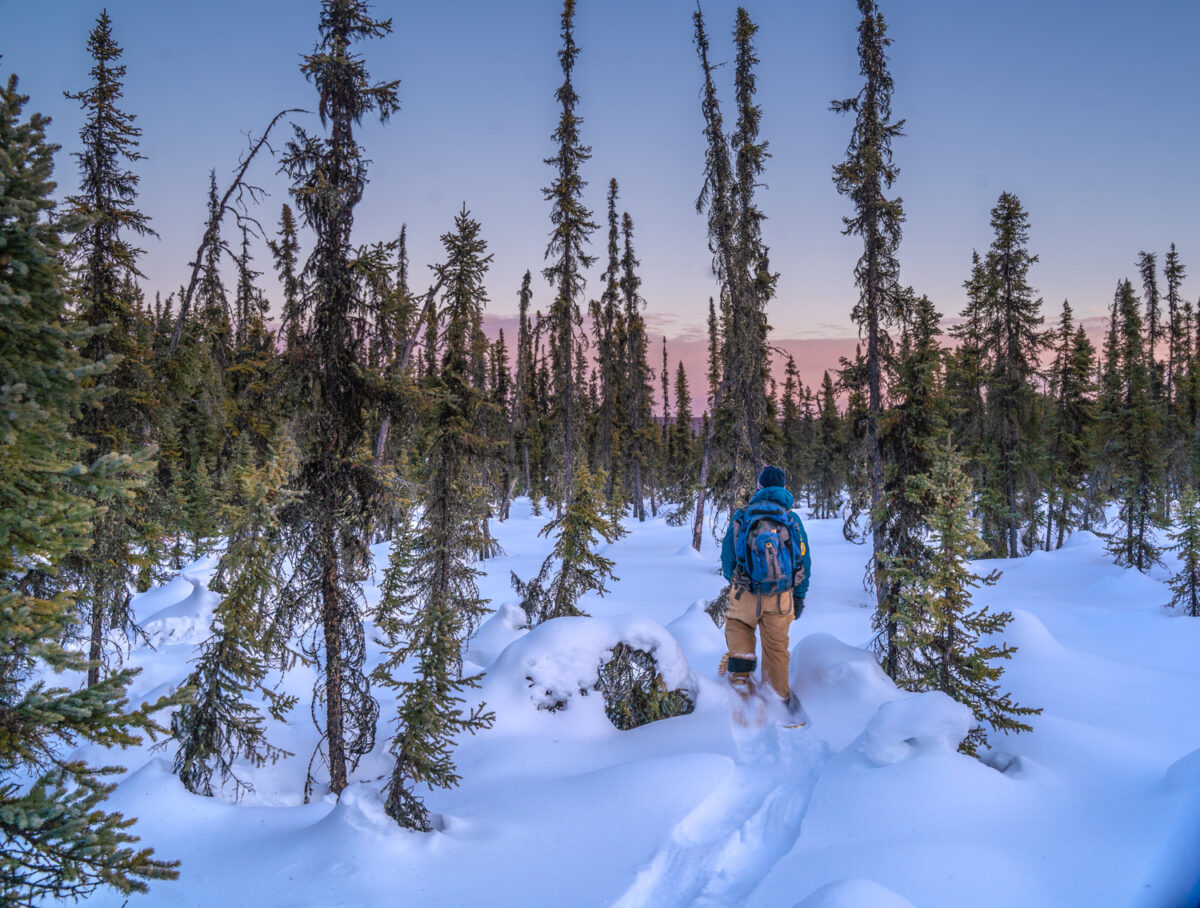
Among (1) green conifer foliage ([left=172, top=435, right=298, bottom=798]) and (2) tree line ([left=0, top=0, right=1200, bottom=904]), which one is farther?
(1) green conifer foliage ([left=172, top=435, right=298, bottom=798])

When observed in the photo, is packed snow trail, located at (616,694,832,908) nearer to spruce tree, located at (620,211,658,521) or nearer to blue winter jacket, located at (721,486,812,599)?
blue winter jacket, located at (721,486,812,599)

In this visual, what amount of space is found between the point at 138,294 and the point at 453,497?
25.9ft

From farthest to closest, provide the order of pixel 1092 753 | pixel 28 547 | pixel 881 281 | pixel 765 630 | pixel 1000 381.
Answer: pixel 1000 381 < pixel 881 281 < pixel 765 630 < pixel 1092 753 < pixel 28 547

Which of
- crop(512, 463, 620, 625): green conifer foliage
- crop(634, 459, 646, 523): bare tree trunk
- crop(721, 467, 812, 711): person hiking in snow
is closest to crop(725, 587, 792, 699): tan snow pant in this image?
crop(721, 467, 812, 711): person hiking in snow

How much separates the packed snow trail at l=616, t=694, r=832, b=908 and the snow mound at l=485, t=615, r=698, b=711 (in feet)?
5.01

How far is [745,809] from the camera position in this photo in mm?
4957

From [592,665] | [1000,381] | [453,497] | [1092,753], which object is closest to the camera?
[1092,753]

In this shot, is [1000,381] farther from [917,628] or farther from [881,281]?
[917,628]

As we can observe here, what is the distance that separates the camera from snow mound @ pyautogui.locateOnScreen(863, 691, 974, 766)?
192 inches

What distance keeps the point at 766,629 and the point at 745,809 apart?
1.97 metres

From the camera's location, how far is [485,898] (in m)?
4.24

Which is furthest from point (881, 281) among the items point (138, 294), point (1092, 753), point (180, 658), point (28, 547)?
point (180, 658)

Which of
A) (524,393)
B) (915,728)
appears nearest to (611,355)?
(524,393)

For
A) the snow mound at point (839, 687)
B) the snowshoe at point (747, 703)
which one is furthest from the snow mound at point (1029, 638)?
the snowshoe at point (747, 703)
